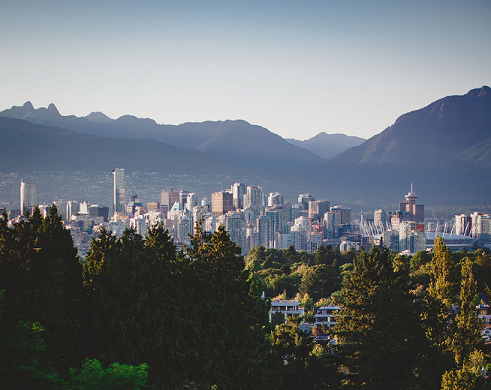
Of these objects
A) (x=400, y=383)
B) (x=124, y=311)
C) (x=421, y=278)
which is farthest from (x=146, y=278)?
(x=421, y=278)

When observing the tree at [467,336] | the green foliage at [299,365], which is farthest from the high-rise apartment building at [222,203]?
the green foliage at [299,365]

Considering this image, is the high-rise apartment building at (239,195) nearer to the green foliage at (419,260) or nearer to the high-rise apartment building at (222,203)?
the high-rise apartment building at (222,203)

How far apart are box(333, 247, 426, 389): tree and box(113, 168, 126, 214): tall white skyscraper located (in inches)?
6263

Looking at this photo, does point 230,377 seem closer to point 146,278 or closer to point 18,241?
point 146,278

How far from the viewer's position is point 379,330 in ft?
43.0

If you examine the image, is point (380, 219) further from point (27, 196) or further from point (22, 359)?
point (22, 359)

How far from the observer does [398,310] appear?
13.1 m

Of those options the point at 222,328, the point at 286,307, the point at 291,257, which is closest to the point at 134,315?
the point at 222,328

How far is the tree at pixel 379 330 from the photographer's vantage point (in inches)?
459

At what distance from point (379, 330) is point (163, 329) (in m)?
5.84

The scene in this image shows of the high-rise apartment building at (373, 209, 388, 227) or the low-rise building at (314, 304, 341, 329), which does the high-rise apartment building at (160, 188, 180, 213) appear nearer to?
the high-rise apartment building at (373, 209, 388, 227)

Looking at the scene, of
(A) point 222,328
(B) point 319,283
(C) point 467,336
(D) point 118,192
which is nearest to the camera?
(A) point 222,328

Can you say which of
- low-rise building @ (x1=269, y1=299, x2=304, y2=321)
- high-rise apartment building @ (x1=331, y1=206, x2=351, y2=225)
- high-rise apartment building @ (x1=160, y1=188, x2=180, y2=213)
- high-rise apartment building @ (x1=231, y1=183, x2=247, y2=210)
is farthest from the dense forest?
high-rise apartment building @ (x1=160, y1=188, x2=180, y2=213)

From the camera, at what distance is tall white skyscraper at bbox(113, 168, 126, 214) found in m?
176
